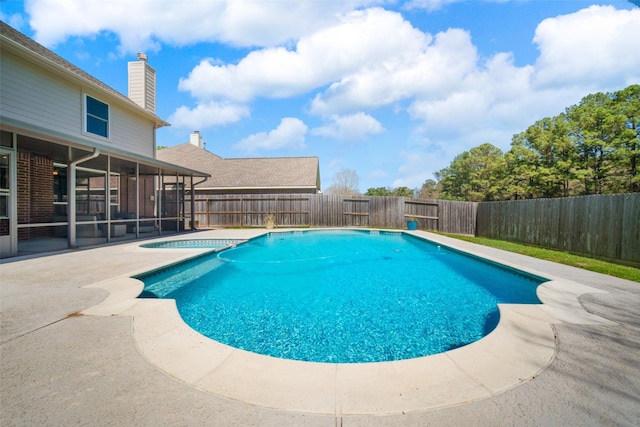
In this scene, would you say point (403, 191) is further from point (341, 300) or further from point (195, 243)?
point (341, 300)

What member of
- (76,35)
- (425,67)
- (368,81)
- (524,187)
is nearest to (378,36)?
(425,67)

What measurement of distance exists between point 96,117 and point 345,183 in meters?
31.1

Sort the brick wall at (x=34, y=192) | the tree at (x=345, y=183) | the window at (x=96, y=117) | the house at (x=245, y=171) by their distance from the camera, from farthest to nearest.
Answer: the tree at (x=345, y=183) → the house at (x=245, y=171) → the window at (x=96, y=117) → the brick wall at (x=34, y=192)

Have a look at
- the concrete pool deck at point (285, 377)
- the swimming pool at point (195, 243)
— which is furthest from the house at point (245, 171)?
the concrete pool deck at point (285, 377)

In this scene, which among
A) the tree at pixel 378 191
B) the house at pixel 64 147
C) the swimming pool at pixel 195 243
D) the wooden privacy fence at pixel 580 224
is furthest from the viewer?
the tree at pixel 378 191

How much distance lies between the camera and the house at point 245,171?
18.3 m

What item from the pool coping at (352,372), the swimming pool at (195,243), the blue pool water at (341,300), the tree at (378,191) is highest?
the tree at (378,191)

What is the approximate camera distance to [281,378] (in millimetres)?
2025

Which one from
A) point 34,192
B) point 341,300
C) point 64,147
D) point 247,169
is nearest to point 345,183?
point 247,169

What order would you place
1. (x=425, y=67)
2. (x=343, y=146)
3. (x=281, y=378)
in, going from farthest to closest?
1. (x=343, y=146)
2. (x=425, y=67)
3. (x=281, y=378)

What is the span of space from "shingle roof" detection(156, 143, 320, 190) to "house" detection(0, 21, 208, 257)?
6.22m

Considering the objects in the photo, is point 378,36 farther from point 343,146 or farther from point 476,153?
point 343,146

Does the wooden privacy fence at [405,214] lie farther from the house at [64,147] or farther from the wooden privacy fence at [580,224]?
the house at [64,147]

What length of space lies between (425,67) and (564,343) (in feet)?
45.7
